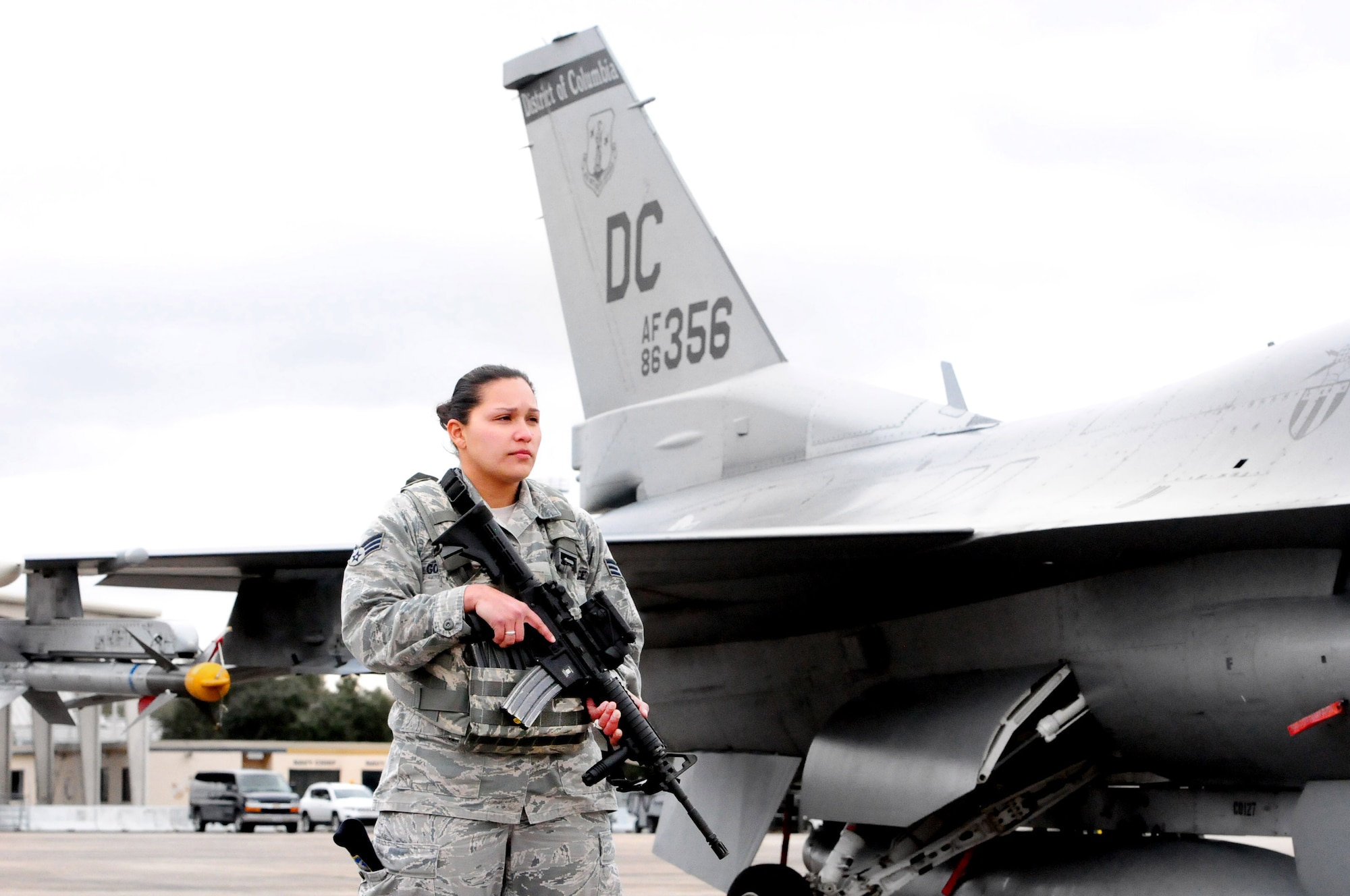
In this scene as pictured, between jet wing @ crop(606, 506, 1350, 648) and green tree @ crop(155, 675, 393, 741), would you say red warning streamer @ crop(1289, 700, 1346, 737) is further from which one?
green tree @ crop(155, 675, 393, 741)

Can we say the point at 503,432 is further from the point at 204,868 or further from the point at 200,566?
the point at 204,868

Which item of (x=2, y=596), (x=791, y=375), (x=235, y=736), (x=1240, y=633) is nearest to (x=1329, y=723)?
(x=1240, y=633)

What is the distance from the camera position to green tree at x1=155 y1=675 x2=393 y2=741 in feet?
206

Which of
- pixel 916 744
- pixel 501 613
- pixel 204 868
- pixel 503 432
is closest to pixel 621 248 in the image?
pixel 916 744

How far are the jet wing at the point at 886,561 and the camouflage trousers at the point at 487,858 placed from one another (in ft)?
11.8

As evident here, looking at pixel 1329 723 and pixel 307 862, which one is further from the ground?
pixel 1329 723

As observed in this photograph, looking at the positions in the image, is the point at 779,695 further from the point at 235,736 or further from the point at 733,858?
the point at 235,736

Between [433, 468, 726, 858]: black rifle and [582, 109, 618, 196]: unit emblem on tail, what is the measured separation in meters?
8.02

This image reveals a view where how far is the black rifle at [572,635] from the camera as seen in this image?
300 centimetres

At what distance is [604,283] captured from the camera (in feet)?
35.4

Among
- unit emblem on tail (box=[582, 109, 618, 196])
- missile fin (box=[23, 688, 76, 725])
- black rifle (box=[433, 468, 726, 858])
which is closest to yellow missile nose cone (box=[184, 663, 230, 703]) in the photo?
missile fin (box=[23, 688, 76, 725])

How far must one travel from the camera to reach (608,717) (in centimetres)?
Answer: 300

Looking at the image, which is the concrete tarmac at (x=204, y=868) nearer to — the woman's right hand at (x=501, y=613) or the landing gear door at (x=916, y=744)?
the landing gear door at (x=916, y=744)

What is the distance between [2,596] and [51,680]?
21.0ft
